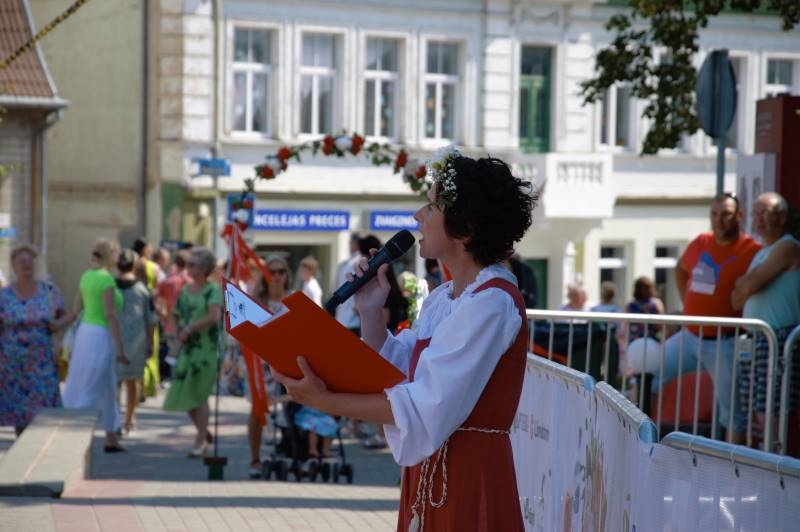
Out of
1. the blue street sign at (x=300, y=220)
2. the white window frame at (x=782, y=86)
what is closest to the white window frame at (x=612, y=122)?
the white window frame at (x=782, y=86)

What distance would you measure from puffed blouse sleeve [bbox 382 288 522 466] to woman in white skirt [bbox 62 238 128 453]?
10.5 meters

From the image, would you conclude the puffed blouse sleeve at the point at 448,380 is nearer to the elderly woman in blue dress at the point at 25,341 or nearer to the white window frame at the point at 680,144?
the elderly woman in blue dress at the point at 25,341

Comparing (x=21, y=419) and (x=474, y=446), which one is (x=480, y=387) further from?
(x=21, y=419)

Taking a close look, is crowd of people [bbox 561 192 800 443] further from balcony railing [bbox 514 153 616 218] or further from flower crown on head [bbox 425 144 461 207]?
balcony railing [bbox 514 153 616 218]

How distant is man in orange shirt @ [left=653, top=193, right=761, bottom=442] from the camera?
10117 millimetres

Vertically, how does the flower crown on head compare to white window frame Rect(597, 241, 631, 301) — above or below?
above

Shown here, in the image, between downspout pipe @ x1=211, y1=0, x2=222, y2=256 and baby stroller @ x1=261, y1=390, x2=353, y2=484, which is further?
downspout pipe @ x1=211, y1=0, x2=222, y2=256

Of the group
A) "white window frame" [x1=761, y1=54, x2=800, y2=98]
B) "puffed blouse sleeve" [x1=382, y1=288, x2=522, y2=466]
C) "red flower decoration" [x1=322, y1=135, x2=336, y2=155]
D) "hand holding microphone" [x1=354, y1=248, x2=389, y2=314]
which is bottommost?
"puffed blouse sleeve" [x1=382, y1=288, x2=522, y2=466]

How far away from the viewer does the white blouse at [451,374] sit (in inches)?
178

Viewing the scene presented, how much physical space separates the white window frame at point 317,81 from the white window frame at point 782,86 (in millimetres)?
9644

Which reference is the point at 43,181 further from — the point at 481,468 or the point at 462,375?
the point at 462,375

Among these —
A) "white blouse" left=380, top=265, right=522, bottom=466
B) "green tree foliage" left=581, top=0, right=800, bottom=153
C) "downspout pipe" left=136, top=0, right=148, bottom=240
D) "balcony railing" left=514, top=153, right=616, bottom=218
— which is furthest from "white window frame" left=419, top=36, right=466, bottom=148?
"white blouse" left=380, top=265, right=522, bottom=466

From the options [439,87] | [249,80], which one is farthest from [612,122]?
[249,80]

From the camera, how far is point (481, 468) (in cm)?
479
